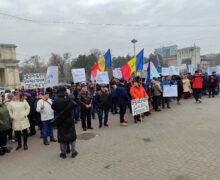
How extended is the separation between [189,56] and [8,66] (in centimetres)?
5521

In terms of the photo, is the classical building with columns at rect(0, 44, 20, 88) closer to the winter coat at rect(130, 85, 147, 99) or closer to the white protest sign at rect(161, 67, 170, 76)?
the white protest sign at rect(161, 67, 170, 76)

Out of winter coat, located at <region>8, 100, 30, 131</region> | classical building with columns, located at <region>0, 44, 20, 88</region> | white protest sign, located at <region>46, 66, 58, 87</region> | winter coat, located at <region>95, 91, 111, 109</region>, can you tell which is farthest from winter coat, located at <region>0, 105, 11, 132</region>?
classical building with columns, located at <region>0, 44, 20, 88</region>

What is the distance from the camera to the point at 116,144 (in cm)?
780

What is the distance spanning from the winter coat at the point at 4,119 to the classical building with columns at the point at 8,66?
2329 inches

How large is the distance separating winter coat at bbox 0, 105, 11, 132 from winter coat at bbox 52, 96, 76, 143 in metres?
1.87

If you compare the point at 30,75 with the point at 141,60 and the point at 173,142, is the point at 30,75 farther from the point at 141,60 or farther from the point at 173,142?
the point at 173,142

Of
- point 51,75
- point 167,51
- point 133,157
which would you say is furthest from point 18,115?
point 167,51

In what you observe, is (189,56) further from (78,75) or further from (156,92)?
(156,92)

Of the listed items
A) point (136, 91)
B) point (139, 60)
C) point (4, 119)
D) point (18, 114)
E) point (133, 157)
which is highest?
point (139, 60)

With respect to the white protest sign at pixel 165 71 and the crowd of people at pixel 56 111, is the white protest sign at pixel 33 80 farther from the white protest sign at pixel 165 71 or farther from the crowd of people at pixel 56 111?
the white protest sign at pixel 165 71

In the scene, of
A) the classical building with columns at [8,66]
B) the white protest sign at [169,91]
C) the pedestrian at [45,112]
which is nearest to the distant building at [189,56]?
the classical building with columns at [8,66]

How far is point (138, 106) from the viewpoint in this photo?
35.3ft

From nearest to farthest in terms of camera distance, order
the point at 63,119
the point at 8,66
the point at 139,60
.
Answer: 1. the point at 63,119
2. the point at 139,60
3. the point at 8,66

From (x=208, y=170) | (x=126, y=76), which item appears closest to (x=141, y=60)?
(x=126, y=76)
